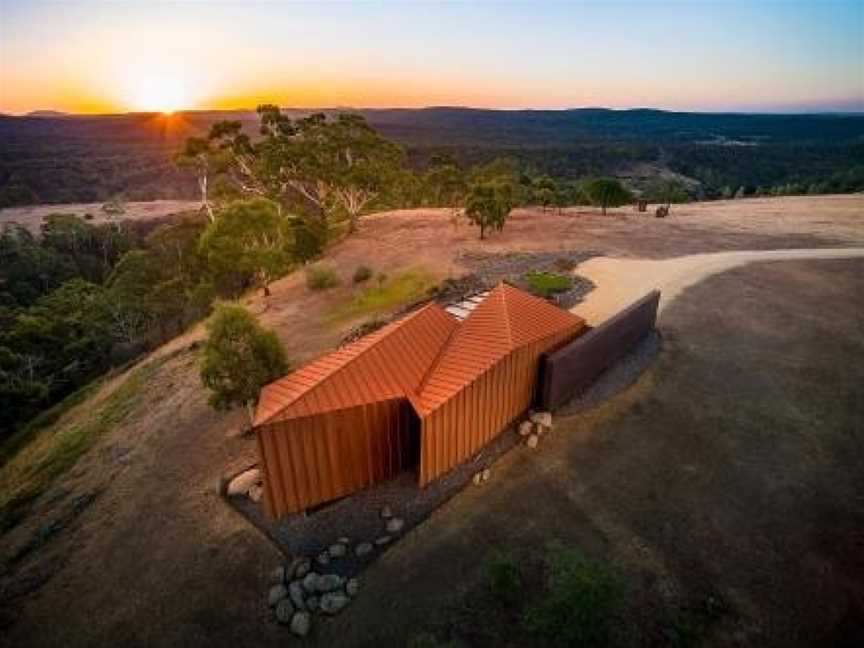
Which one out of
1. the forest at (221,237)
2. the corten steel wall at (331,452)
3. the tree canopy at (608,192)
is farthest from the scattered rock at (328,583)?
the tree canopy at (608,192)

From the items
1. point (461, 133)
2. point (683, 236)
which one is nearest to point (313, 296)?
point (683, 236)

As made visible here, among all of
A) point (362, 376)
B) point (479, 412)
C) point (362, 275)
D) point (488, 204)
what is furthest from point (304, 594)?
point (488, 204)

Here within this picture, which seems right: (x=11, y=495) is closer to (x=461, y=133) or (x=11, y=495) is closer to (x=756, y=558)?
(x=756, y=558)

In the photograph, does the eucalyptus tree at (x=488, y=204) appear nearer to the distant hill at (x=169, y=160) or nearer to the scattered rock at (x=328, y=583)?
the scattered rock at (x=328, y=583)

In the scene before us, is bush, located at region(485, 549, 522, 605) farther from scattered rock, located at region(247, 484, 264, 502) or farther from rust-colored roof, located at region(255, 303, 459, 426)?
scattered rock, located at region(247, 484, 264, 502)

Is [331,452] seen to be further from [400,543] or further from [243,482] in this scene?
[243,482]
